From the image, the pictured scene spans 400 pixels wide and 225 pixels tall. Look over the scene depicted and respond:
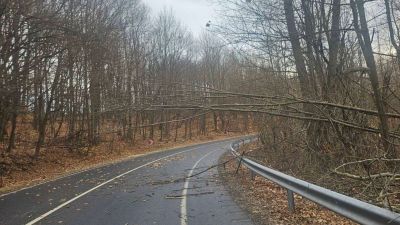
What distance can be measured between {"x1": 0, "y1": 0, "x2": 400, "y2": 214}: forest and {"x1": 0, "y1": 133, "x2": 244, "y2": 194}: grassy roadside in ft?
2.21

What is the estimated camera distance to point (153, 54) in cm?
5331

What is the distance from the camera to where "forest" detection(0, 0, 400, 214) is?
1020cm

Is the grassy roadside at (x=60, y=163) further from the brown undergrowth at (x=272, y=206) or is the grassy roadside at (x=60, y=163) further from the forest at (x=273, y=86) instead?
the brown undergrowth at (x=272, y=206)

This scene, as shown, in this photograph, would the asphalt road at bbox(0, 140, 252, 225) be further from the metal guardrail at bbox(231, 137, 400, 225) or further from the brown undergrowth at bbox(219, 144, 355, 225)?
the metal guardrail at bbox(231, 137, 400, 225)

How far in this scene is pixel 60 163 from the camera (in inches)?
1102

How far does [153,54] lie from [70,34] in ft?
97.2

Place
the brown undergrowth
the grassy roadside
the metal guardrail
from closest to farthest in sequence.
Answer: the metal guardrail < the brown undergrowth < the grassy roadside

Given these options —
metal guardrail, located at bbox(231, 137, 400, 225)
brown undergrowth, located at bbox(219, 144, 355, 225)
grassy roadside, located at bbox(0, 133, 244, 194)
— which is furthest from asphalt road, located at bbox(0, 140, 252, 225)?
grassy roadside, located at bbox(0, 133, 244, 194)

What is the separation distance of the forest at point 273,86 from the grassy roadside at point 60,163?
0.67 metres

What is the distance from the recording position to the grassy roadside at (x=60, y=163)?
20.8m

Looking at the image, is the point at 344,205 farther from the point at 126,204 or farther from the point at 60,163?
the point at 60,163

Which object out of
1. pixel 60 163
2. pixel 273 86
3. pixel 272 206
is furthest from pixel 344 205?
pixel 60 163

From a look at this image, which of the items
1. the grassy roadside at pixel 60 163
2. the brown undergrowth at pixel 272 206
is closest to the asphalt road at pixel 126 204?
the brown undergrowth at pixel 272 206

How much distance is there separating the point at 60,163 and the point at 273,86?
16.7 metres
